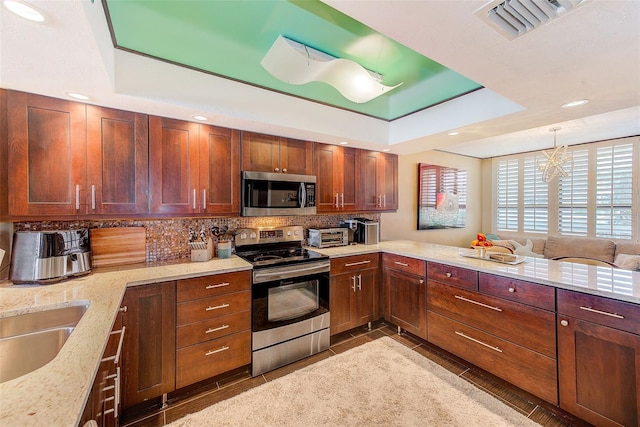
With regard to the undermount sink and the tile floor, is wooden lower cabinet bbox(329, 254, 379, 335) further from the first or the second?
the undermount sink

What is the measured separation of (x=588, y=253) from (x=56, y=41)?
6.37m

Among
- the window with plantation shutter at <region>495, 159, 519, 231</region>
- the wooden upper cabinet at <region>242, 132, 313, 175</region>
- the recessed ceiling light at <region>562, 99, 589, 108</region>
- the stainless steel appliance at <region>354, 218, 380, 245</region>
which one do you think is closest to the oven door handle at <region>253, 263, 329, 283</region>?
the stainless steel appliance at <region>354, 218, 380, 245</region>

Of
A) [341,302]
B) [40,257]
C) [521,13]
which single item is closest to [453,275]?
[341,302]

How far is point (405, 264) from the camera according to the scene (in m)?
2.85

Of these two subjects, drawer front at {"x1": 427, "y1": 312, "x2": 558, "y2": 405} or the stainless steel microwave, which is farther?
the stainless steel microwave

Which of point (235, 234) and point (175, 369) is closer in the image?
point (175, 369)

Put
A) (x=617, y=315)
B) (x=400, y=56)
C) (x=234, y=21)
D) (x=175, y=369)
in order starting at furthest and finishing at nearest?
(x=400, y=56) → (x=175, y=369) → (x=234, y=21) → (x=617, y=315)

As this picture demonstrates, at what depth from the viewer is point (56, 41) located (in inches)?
45.9

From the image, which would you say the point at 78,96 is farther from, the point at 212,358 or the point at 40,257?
the point at 212,358

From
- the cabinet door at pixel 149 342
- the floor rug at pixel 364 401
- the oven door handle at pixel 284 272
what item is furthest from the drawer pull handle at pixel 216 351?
the oven door handle at pixel 284 272

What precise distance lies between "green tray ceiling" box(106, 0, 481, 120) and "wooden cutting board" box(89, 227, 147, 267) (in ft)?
4.65

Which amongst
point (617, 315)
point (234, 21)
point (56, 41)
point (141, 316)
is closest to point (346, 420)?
point (141, 316)

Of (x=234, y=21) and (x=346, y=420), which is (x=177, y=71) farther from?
(x=346, y=420)

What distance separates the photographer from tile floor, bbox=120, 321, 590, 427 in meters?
1.79
